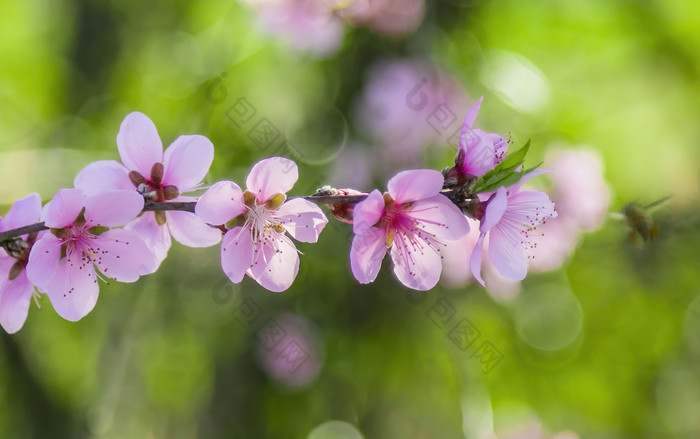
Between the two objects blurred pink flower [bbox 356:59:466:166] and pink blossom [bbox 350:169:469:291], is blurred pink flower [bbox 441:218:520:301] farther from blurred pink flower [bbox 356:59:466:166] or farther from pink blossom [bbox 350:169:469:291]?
pink blossom [bbox 350:169:469:291]

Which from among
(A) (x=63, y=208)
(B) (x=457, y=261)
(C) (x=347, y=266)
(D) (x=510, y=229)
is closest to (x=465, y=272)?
(B) (x=457, y=261)

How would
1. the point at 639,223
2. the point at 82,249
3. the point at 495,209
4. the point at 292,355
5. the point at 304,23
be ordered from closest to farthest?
the point at 495,209 → the point at 82,249 → the point at 639,223 → the point at 292,355 → the point at 304,23

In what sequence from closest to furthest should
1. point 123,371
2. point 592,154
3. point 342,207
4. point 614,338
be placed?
point 342,207, point 123,371, point 592,154, point 614,338

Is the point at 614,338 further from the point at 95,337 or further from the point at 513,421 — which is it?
the point at 95,337

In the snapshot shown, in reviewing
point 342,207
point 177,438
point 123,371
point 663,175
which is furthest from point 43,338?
point 663,175

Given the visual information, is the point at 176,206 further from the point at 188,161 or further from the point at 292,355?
the point at 292,355

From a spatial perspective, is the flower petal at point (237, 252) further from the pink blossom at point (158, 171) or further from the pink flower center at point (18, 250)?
the pink flower center at point (18, 250)
